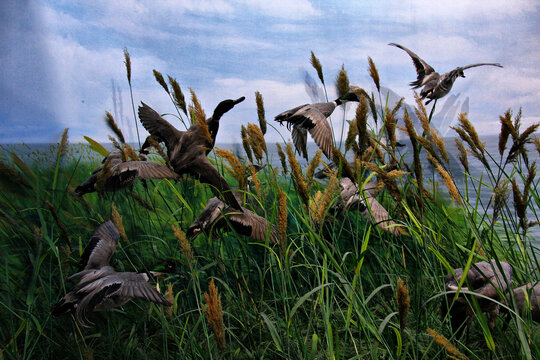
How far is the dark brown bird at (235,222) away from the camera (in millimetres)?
1115

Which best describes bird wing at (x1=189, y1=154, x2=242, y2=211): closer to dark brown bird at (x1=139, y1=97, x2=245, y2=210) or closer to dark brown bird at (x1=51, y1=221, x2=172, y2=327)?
dark brown bird at (x1=139, y1=97, x2=245, y2=210)

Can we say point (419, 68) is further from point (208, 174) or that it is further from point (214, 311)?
point (214, 311)

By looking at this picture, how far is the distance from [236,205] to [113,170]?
13.3 inches

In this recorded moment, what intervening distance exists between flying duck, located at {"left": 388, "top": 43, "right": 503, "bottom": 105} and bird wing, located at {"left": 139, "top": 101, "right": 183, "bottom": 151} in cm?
111

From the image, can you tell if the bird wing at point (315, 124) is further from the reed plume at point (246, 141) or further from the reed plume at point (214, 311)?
the reed plume at point (214, 311)

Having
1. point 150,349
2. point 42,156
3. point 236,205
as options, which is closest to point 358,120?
point 236,205

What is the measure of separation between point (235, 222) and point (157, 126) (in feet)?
1.66

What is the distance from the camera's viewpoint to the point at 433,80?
1.95 meters

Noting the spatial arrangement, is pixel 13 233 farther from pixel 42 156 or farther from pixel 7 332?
pixel 42 156

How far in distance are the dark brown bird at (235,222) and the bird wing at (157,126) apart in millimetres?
349

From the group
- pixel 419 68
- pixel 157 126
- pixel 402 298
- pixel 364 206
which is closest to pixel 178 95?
pixel 157 126

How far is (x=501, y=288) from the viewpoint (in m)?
0.93

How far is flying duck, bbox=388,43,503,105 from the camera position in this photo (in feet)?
6.03

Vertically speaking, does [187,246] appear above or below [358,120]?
below
